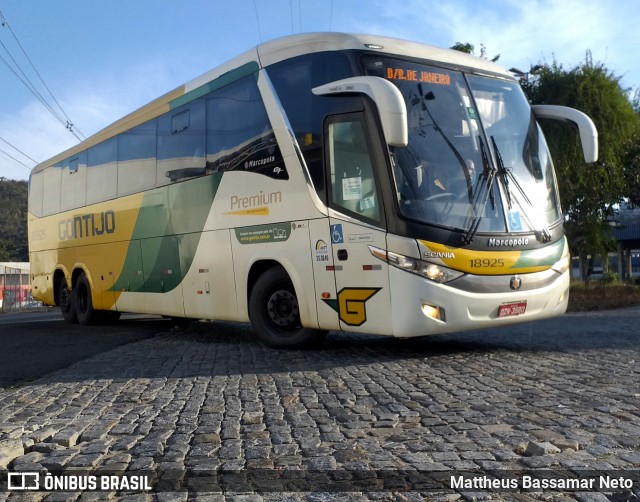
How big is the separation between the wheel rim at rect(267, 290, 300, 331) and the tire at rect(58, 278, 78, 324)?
8181 millimetres

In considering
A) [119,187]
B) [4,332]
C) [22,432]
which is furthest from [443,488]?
[4,332]

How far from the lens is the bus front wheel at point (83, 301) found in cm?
1425

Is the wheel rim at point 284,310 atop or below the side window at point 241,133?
below

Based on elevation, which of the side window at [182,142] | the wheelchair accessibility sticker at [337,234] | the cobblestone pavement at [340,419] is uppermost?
the side window at [182,142]

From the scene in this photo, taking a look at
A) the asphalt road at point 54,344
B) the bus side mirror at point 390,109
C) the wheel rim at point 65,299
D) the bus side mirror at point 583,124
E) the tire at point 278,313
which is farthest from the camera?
the wheel rim at point 65,299

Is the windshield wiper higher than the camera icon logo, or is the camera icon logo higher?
the windshield wiper

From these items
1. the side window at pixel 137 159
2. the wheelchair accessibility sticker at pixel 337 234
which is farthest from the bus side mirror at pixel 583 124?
the side window at pixel 137 159

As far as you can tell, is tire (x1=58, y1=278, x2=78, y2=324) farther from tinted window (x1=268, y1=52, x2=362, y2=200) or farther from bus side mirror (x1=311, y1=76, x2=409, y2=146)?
bus side mirror (x1=311, y1=76, x2=409, y2=146)

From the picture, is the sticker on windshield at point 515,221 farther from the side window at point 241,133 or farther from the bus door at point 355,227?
the side window at point 241,133

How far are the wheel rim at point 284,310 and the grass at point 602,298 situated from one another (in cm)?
935

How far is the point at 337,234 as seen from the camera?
7449 mm

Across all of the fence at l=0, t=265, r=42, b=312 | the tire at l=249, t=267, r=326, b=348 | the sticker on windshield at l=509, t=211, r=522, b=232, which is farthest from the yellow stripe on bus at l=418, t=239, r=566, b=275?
the fence at l=0, t=265, r=42, b=312

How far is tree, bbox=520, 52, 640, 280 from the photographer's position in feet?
62.5

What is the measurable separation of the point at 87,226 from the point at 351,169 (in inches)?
327
